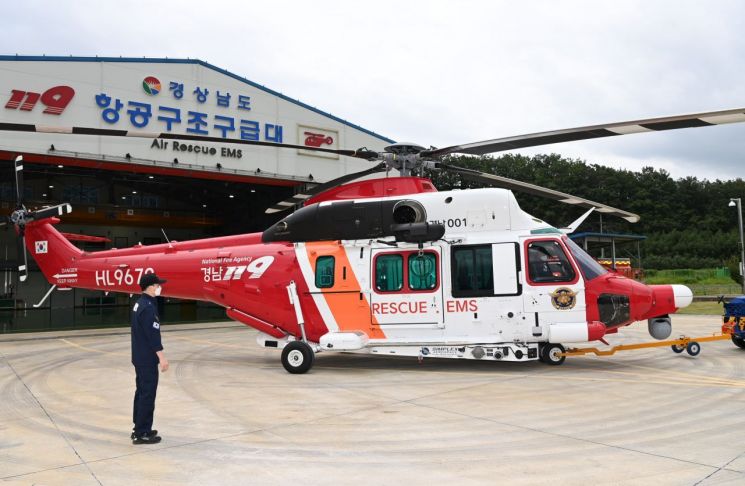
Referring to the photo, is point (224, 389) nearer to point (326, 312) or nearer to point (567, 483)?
point (326, 312)

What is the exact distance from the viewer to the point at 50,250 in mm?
12594

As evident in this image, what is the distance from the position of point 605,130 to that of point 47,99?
59.0 feet

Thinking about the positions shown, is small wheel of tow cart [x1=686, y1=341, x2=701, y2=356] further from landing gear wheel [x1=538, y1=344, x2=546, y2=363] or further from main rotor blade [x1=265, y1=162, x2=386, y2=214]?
main rotor blade [x1=265, y1=162, x2=386, y2=214]

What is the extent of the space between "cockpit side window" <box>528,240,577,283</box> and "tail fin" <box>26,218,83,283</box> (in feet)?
32.9

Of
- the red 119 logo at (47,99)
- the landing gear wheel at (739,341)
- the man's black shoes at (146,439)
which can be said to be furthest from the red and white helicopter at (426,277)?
the red 119 logo at (47,99)

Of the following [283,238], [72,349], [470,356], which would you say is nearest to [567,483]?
[470,356]

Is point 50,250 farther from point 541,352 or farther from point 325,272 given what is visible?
point 541,352

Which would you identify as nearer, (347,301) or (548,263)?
(548,263)

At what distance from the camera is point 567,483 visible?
404 cm

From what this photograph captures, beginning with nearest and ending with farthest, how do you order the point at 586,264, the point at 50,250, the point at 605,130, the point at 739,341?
the point at 605,130, the point at 586,264, the point at 739,341, the point at 50,250

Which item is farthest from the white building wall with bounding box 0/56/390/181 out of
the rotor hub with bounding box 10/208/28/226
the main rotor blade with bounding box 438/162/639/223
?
the main rotor blade with bounding box 438/162/639/223

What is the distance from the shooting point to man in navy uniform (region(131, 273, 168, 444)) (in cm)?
526

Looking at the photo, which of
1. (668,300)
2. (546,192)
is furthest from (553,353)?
(546,192)

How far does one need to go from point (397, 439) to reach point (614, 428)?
2.25 meters
